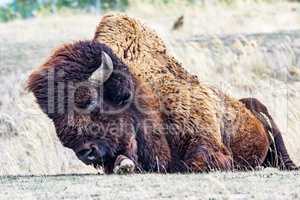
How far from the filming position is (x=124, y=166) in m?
9.30

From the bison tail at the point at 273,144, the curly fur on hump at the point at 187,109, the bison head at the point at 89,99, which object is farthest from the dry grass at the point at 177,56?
the bison head at the point at 89,99

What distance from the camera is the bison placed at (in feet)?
31.0

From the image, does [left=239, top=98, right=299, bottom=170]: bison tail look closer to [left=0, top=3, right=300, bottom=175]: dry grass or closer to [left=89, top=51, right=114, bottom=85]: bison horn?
[left=0, top=3, right=300, bottom=175]: dry grass

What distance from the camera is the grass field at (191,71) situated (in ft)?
27.6

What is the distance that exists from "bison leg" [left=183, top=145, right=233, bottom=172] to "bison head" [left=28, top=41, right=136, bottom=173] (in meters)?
0.53

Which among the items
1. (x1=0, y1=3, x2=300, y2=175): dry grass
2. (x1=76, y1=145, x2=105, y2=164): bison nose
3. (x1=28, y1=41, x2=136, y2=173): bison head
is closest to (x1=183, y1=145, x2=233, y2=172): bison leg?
(x1=28, y1=41, x2=136, y2=173): bison head

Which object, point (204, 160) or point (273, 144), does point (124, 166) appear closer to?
point (204, 160)

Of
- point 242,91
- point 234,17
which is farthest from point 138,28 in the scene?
point 234,17

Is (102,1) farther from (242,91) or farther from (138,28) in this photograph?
(138,28)

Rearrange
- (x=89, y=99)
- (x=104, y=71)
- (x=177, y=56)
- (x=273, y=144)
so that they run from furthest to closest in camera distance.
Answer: (x=177, y=56) → (x=273, y=144) → (x=104, y=71) → (x=89, y=99)

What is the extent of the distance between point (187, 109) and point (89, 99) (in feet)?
3.18

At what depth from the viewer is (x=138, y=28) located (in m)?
10.4

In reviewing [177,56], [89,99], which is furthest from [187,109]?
[177,56]

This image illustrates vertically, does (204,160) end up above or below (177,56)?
above
